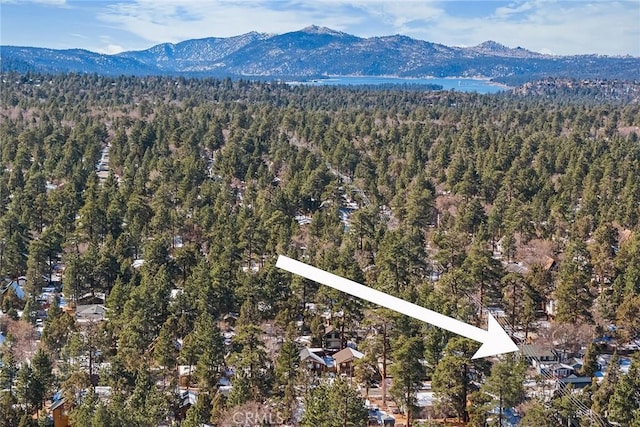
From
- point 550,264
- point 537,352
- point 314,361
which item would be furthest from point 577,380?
point 314,361

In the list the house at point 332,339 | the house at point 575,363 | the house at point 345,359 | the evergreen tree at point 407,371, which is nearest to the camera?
the evergreen tree at point 407,371

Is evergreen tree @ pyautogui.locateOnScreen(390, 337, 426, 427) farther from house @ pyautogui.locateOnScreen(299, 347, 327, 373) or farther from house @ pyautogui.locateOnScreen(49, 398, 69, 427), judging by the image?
house @ pyautogui.locateOnScreen(49, 398, 69, 427)

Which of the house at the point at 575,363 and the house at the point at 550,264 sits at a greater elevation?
the house at the point at 550,264

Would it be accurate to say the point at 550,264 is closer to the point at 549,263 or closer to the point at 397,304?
the point at 549,263

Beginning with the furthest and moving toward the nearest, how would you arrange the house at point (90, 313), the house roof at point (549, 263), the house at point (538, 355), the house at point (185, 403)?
the house roof at point (549, 263), the house at point (90, 313), the house at point (538, 355), the house at point (185, 403)

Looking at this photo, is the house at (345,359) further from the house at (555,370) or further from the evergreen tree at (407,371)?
the house at (555,370)

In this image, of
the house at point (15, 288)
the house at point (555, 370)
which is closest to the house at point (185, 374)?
the house at point (15, 288)

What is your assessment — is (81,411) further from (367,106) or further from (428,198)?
(367,106)

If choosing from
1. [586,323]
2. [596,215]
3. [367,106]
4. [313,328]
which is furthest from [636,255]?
[367,106]
